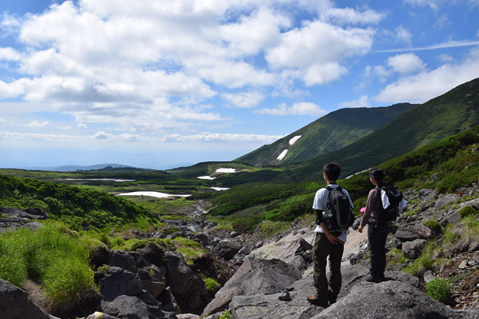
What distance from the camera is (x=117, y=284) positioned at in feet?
31.6

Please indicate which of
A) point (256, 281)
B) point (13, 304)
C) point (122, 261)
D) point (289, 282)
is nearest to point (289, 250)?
point (289, 282)

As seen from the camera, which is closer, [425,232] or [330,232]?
[330,232]

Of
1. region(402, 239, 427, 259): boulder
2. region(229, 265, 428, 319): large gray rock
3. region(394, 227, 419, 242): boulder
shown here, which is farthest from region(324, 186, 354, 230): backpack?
region(394, 227, 419, 242): boulder

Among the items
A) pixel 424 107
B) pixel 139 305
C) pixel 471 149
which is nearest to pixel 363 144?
pixel 424 107

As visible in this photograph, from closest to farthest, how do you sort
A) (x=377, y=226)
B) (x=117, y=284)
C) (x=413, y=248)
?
1. (x=377, y=226)
2. (x=117, y=284)
3. (x=413, y=248)

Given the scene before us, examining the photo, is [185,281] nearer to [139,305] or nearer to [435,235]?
[139,305]

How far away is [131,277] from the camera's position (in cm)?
1014

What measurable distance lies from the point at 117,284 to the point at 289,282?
22.2 ft

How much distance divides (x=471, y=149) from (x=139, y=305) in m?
31.5

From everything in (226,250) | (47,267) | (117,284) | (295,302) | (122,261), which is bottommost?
(226,250)

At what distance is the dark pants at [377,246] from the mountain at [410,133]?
108 metres

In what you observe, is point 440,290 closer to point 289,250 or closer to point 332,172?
point 332,172

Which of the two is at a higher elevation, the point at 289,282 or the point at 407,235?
the point at 407,235

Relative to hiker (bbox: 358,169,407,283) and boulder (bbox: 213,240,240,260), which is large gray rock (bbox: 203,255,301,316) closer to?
hiker (bbox: 358,169,407,283)
